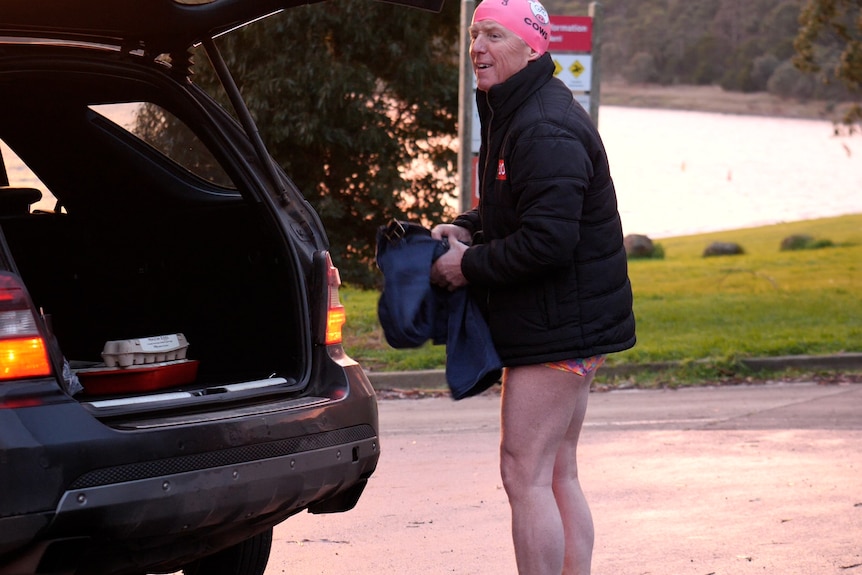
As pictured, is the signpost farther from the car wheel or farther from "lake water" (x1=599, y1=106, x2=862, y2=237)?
"lake water" (x1=599, y1=106, x2=862, y2=237)

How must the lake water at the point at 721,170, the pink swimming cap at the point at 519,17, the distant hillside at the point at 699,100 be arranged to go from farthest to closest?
the distant hillside at the point at 699,100 → the lake water at the point at 721,170 → the pink swimming cap at the point at 519,17

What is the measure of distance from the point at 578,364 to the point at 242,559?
1.36 metres

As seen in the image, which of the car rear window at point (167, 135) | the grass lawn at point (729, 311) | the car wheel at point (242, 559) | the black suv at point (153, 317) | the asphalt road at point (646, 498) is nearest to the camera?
the black suv at point (153, 317)

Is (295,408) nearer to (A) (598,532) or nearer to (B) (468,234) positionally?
(B) (468,234)

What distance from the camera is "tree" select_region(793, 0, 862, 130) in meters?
14.5

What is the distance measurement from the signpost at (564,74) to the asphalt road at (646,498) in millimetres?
2508

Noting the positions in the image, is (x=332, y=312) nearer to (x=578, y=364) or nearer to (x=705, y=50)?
(x=578, y=364)

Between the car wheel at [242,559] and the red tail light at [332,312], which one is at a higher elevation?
the red tail light at [332,312]

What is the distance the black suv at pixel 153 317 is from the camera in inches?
125

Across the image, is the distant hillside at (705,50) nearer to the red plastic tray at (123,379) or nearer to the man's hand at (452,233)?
the man's hand at (452,233)

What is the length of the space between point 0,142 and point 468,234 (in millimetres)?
1813

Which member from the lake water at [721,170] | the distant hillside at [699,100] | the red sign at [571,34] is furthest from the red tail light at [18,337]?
the distant hillside at [699,100]

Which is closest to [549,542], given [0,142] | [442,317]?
[442,317]

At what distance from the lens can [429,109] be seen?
11.9 meters
